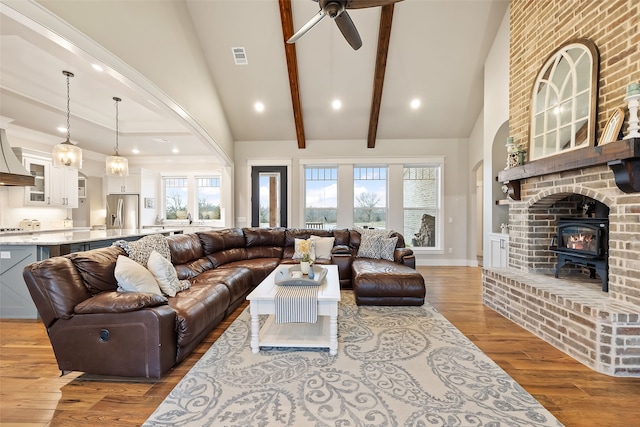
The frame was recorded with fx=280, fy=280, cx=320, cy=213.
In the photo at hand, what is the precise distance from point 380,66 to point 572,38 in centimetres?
261

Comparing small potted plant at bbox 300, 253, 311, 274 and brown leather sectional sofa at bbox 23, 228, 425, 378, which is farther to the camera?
small potted plant at bbox 300, 253, 311, 274

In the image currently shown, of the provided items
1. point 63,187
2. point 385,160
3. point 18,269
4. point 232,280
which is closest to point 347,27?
point 232,280

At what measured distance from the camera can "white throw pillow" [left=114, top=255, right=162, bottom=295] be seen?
7.39 feet

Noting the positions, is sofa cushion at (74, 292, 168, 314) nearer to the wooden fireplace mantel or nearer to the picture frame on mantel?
the wooden fireplace mantel

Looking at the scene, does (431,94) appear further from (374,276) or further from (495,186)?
(374,276)

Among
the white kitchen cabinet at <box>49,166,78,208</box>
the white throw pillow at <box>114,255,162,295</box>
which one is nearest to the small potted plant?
the white throw pillow at <box>114,255,162,295</box>

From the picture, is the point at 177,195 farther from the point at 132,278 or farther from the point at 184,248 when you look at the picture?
the point at 132,278

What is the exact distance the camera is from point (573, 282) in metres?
2.96

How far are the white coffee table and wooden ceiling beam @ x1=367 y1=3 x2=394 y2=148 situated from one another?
3942mm

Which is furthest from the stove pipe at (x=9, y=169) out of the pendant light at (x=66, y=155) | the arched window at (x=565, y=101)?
the arched window at (x=565, y=101)

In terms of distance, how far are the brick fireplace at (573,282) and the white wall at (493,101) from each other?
1200 millimetres

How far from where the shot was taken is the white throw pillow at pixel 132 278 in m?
2.25

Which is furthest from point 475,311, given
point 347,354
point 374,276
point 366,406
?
point 366,406

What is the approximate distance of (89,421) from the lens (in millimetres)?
1638
